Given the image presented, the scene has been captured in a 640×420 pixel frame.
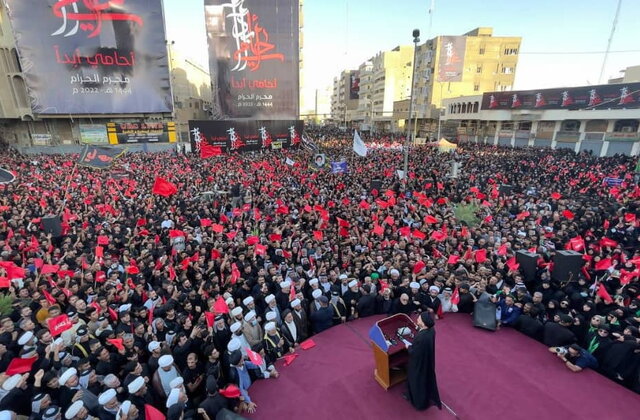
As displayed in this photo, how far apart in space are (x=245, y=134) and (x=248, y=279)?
20.5m

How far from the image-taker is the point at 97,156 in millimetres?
11852

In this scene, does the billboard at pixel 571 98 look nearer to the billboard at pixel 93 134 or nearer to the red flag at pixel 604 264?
the red flag at pixel 604 264

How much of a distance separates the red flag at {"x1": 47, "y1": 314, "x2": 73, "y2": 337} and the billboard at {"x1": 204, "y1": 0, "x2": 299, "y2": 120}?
3140 centimetres

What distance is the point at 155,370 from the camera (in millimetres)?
4434

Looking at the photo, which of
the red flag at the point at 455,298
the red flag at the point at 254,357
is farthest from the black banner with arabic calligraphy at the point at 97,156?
the red flag at the point at 455,298

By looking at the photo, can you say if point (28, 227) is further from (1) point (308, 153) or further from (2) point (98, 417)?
(1) point (308, 153)

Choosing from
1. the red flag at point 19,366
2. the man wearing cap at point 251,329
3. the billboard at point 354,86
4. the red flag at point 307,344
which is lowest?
the red flag at point 307,344

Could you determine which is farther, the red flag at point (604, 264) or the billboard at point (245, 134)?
the billboard at point (245, 134)

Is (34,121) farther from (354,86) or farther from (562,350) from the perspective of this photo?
(354,86)

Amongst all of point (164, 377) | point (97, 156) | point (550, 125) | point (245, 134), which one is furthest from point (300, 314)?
point (550, 125)

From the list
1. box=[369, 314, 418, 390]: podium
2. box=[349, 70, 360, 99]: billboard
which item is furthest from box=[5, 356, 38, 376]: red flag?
box=[349, 70, 360, 99]: billboard

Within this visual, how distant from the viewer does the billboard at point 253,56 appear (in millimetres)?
31750

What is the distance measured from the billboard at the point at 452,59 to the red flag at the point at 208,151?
20.5 m

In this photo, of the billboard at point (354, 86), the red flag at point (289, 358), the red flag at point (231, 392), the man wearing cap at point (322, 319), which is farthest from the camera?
the billboard at point (354, 86)
